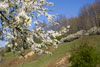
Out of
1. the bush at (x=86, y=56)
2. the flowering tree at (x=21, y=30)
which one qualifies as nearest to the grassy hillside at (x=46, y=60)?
the bush at (x=86, y=56)

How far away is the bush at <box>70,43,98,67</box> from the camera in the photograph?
14907 millimetres

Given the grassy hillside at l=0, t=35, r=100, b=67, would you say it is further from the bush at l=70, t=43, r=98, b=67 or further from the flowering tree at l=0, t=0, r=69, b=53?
the flowering tree at l=0, t=0, r=69, b=53

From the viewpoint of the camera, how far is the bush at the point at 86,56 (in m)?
14.9

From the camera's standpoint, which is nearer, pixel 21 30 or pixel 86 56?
pixel 21 30

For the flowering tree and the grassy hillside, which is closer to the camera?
the flowering tree

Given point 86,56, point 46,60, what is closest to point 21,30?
point 86,56

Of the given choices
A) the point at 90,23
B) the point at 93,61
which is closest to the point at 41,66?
the point at 93,61

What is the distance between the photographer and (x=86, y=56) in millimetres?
15055

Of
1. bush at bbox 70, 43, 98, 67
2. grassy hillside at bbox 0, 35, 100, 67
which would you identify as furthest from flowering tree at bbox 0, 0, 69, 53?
grassy hillside at bbox 0, 35, 100, 67

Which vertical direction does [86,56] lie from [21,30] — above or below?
below

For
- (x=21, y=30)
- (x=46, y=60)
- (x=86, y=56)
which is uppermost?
(x=21, y=30)

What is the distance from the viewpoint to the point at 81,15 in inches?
2211

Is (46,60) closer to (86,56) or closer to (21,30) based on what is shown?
(86,56)

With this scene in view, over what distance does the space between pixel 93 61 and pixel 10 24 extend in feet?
42.4
